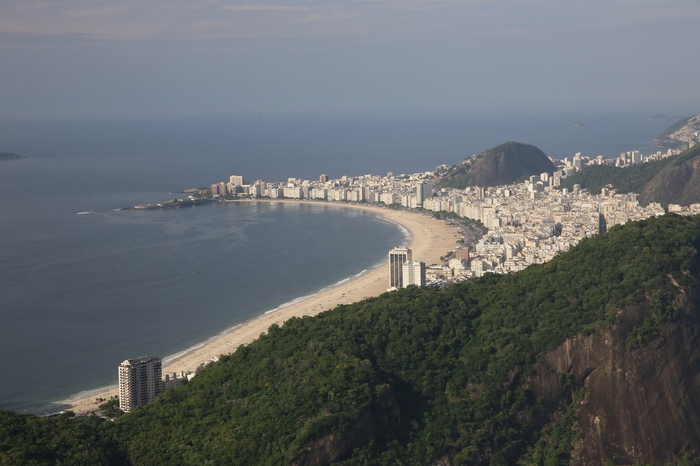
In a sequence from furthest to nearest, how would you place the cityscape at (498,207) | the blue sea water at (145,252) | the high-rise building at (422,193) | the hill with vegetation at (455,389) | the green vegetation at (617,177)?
1. the green vegetation at (617,177)
2. the high-rise building at (422,193)
3. the cityscape at (498,207)
4. the blue sea water at (145,252)
5. the hill with vegetation at (455,389)

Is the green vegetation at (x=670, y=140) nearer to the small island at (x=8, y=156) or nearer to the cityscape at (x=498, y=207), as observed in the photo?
the cityscape at (x=498, y=207)

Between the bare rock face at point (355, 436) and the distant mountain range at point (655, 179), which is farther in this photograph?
the distant mountain range at point (655, 179)

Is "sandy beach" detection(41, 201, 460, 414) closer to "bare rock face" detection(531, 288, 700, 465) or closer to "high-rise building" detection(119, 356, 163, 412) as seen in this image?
"high-rise building" detection(119, 356, 163, 412)

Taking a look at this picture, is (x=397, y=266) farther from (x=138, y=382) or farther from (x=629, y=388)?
(x=629, y=388)

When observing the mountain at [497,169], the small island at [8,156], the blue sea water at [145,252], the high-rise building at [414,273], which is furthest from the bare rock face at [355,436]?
the small island at [8,156]

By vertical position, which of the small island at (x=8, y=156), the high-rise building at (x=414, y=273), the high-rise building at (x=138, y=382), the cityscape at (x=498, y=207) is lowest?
the high-rise building at (x=138, y=382)

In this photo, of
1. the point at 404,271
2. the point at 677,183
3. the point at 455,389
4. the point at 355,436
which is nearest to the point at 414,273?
the point at 404,271
